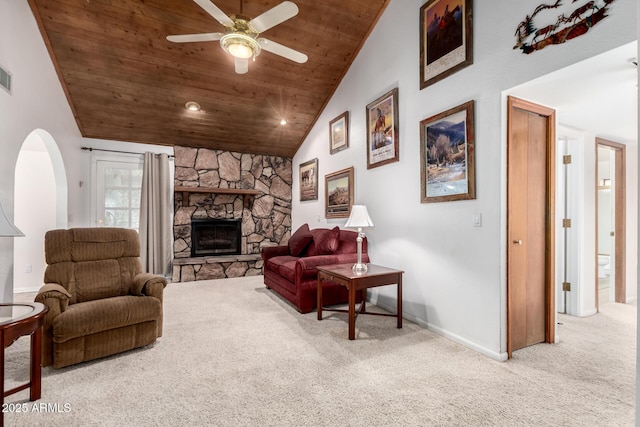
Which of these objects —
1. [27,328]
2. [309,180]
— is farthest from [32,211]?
[309,180]

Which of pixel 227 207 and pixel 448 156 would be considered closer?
pixel 448 156

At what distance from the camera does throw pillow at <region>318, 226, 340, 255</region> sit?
3.65 m

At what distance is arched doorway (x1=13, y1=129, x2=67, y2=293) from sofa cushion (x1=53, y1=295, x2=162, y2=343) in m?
3.30

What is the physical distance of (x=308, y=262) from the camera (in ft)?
11.1

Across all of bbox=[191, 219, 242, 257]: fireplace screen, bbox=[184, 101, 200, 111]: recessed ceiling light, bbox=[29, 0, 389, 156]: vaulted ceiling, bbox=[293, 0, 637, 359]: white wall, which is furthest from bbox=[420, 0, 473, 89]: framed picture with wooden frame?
bbox=[191, 219, 242, 257]: fireplace screen

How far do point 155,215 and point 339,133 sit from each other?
3.55 meters

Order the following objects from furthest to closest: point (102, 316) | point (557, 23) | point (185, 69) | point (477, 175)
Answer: point (185, 69)
point (477, 175)
point (102, 316)
point (557, 23)

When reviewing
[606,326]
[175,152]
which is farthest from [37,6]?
[606,326]

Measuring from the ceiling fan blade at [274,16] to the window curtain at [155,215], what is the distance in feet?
12.4

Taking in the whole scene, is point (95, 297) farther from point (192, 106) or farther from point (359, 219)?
point (192, 106)

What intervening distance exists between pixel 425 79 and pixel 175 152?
453 centimetres

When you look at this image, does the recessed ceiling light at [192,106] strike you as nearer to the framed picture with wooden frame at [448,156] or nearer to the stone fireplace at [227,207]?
the stone fireplace at [227,207]

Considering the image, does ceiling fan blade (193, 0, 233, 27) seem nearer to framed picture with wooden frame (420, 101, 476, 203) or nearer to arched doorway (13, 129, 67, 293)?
framed picture with wooden frame (420, 101, 476, 203)

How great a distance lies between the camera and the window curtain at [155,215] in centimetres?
514
